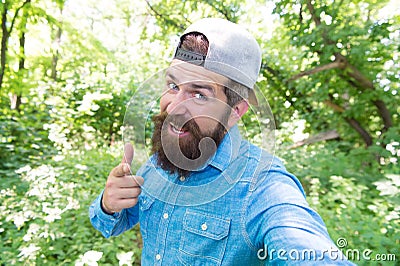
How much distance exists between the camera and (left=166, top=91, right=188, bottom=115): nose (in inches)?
29.3

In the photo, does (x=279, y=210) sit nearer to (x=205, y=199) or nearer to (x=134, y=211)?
(x=205, y=199)

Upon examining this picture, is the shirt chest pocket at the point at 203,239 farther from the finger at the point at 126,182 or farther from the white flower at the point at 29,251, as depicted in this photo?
the white flower at the point at 29,251

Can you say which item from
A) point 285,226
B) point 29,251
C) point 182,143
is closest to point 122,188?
point 182,143

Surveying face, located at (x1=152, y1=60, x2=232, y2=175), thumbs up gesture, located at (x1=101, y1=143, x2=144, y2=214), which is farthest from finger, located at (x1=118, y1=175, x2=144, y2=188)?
face, located at (x1=152, y1=60, x2=232, y2=175)

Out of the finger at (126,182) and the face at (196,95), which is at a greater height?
the face at (196,95)

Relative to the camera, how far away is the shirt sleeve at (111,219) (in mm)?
1055

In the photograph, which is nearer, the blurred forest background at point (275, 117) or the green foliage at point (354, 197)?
the green foliage at point (354, 197)

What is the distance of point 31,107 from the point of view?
4.72m

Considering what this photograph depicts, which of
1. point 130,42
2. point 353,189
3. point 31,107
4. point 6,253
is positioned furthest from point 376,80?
point 130,42

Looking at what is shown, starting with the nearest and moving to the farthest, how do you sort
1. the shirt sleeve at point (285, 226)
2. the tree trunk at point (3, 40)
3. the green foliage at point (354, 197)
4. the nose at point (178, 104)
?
1. the shirt sleeve at point (285, 226)
2. the nose at point (178, 104)
3. the green foliage at point (354, 197)
4. the tree trunk at point (3, 40)

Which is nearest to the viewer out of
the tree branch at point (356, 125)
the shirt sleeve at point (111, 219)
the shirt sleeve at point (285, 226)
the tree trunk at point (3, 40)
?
the shirt sleeve at point (285, 226)

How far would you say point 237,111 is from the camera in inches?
33.2

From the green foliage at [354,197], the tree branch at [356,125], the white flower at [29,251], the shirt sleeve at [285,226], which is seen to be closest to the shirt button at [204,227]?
the shirt sleeve at [285,226]

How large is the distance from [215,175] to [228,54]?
0.31 m
